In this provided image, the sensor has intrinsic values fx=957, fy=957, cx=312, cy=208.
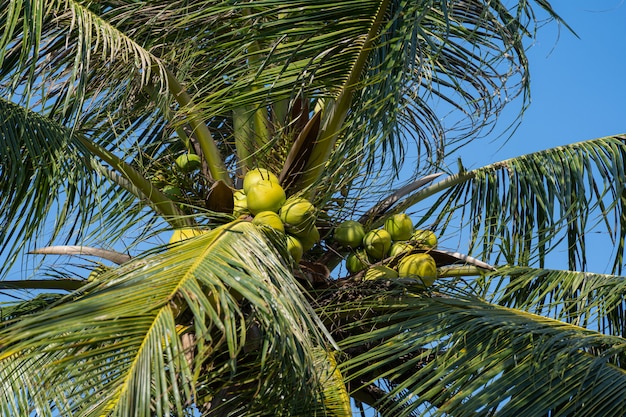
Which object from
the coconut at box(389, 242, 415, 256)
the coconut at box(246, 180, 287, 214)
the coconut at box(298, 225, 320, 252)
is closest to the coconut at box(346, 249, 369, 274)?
the coconut at box(389, 242, 415, 256)

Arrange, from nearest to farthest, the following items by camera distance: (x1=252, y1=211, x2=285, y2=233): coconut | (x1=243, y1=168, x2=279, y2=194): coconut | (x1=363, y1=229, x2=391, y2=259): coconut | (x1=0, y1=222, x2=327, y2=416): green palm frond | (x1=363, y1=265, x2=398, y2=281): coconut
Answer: (x1=0, y1=222, x2=327, y2=416): green palm frond
(x1=252, y1=211, x2=285, y2=233): coconut
(x1=243, y1=168, x2=279, y2=194): coconut
(x1=363, y1=265, x2=398, y2=281): coconut
(x1=363, y1=229, x2=391, y2=259): coconut

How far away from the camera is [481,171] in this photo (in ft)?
16.8

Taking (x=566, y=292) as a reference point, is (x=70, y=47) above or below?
above

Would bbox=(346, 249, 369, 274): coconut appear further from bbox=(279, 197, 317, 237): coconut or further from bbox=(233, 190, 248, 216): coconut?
bbox=(233, 190, 248, 216): coconut

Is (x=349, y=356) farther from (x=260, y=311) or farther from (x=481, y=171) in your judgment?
(x=481, y=171)

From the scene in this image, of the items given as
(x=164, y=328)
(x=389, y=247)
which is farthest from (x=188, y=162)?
(x=164, y=328)

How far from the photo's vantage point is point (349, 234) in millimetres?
4219

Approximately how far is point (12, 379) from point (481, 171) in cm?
266

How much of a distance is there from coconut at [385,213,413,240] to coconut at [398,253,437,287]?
149 mm

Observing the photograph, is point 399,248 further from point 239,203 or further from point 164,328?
point 164,328

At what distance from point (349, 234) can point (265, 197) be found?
0.54m

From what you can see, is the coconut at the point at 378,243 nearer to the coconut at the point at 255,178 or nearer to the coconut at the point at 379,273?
the coconut at the point at 379,273

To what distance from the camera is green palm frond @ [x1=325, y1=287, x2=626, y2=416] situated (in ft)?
11.1

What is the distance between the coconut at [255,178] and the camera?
396 centimetres
